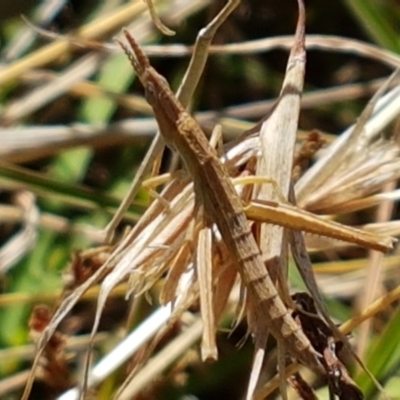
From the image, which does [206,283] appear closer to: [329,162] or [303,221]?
[303,221]

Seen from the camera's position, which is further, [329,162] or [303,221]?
[329,162]

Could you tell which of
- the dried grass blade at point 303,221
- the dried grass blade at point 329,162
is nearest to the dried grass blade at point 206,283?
the dried grass blade at point 303,221

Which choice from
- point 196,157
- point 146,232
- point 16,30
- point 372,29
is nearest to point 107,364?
point 146,232

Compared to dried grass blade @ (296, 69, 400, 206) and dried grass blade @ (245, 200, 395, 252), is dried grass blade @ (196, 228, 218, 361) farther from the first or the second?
dried grass blade @ (296, 69, 400, 206)

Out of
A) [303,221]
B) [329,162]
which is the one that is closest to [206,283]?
[303,221]

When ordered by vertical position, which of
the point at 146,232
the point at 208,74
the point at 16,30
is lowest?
the point at 146,232

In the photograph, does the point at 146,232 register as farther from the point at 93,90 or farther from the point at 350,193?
the point at 93,90

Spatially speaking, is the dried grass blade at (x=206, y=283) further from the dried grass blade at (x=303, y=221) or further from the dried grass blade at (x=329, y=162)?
the dried grass blade at (x=329, y=162)

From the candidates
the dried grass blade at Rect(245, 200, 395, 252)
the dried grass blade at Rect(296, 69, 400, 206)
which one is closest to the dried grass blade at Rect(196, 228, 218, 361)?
the dried grass blade at Rect(245, 200, 395, 252)

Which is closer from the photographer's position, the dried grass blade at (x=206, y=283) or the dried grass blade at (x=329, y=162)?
the dried grass blade at (x=206, y=283)

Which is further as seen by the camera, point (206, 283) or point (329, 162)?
point (329, 162)

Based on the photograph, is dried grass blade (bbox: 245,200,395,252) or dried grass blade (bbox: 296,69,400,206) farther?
dried grass blade (bbox: 296,69,400,206)
